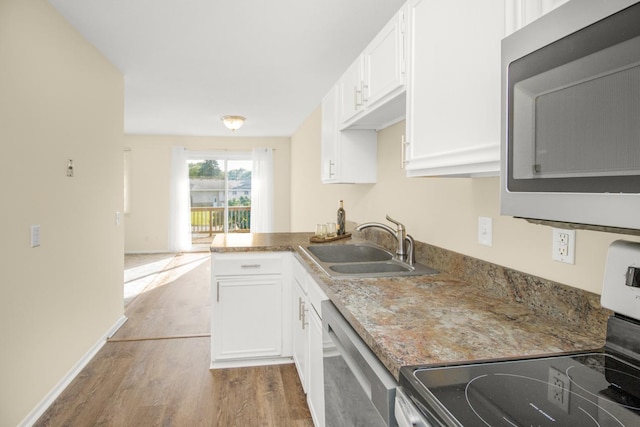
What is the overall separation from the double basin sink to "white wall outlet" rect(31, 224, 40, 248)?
1.55 meters

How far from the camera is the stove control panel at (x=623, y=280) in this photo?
0.88 meters

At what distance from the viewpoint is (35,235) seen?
221 centimetres

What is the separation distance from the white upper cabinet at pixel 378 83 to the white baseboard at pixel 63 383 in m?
2.44

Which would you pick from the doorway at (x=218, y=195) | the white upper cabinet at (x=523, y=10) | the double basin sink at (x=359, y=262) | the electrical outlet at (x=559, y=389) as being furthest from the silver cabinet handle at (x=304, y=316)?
the doorway at (x=218, y=195)

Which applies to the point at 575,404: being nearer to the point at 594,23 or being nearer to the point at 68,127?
the point at 594,23

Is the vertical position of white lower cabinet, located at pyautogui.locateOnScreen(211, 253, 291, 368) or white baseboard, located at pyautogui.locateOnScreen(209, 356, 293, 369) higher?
white lower cabinet, located at pyautogui.locateOnScreen(211, 253, 291, 368)

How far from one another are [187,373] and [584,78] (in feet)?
9.25

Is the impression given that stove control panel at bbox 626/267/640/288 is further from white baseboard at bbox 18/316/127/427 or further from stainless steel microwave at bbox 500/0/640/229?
white baseboard at bbox 18/316/127/427

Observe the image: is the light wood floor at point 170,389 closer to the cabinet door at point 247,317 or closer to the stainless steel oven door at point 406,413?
the cabinet door at point 247,317

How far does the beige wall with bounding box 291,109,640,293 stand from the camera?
1148 mm

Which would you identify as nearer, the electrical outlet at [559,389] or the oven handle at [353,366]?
the electrical outlet at [559,389]

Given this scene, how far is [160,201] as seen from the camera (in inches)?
303

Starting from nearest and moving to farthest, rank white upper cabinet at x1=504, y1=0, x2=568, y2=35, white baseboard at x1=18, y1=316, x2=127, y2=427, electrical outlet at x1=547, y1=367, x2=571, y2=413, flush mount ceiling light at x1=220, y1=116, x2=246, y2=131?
electrical outlet at x1=547, y1=367, x2=571, y2=413 → white upper cabinet at x1=504, y1=0, x2=568, y2=35 → white baseboard at x1=18, y1=316, x2=127, y2=427 → flush mount ceiling light at x1=220, y1=116, x2=246, y2=131

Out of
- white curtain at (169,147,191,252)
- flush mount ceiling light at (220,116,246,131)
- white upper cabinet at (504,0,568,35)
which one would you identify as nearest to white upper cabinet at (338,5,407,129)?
white upper cabinet at (504,0,568,35)
